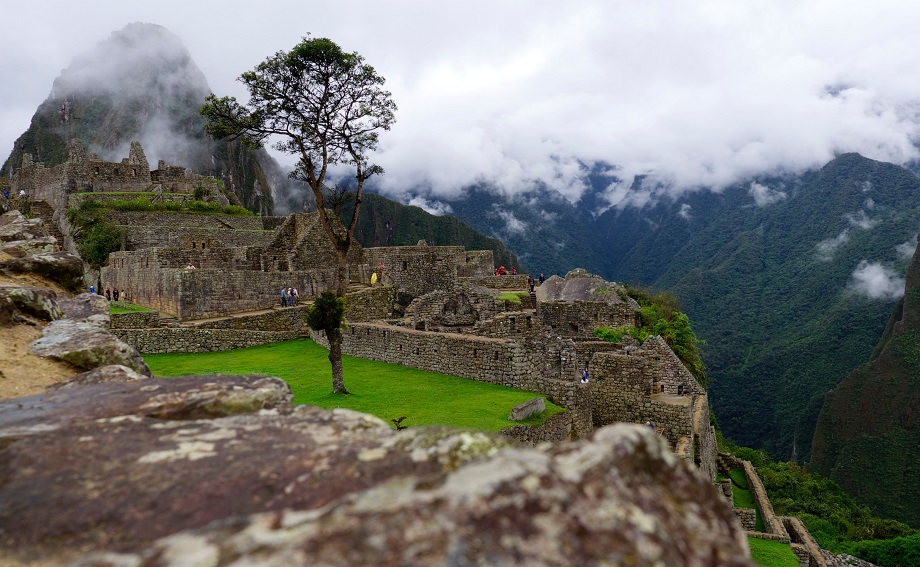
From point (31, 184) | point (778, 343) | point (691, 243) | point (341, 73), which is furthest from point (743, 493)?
point (691, 243)

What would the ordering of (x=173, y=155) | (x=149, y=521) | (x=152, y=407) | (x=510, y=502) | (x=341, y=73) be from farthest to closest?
(x=173, y=155), (x=341, y=73), (x=152, y=407), (x=149, y=521), (x=510, y=502)

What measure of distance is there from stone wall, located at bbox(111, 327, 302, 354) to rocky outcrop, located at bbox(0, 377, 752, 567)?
1434cm

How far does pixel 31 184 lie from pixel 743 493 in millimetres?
41523

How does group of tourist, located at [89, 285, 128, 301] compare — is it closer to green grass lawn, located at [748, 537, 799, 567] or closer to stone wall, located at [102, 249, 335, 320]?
stone wall, located at [102, 249, 335, 320]

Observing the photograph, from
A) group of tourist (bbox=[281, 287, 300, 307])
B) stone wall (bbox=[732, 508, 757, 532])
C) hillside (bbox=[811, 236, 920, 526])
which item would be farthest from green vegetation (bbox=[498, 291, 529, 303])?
hillside (bbox=[811, 236, 920, 526])

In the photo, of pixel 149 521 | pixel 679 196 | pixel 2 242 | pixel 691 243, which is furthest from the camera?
pixel 679 196

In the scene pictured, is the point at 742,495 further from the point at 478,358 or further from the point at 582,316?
the point at 478,358

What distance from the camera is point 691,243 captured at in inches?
3671

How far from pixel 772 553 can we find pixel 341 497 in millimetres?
15970

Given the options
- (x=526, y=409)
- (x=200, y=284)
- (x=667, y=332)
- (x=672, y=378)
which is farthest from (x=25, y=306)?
(x=667, y=332)

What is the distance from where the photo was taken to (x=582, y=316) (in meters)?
21.8

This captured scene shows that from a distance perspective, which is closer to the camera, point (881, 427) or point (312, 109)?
point (312, 109)

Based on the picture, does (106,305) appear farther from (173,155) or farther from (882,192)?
(882,192)

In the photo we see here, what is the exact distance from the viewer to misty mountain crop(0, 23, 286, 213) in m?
84.3
